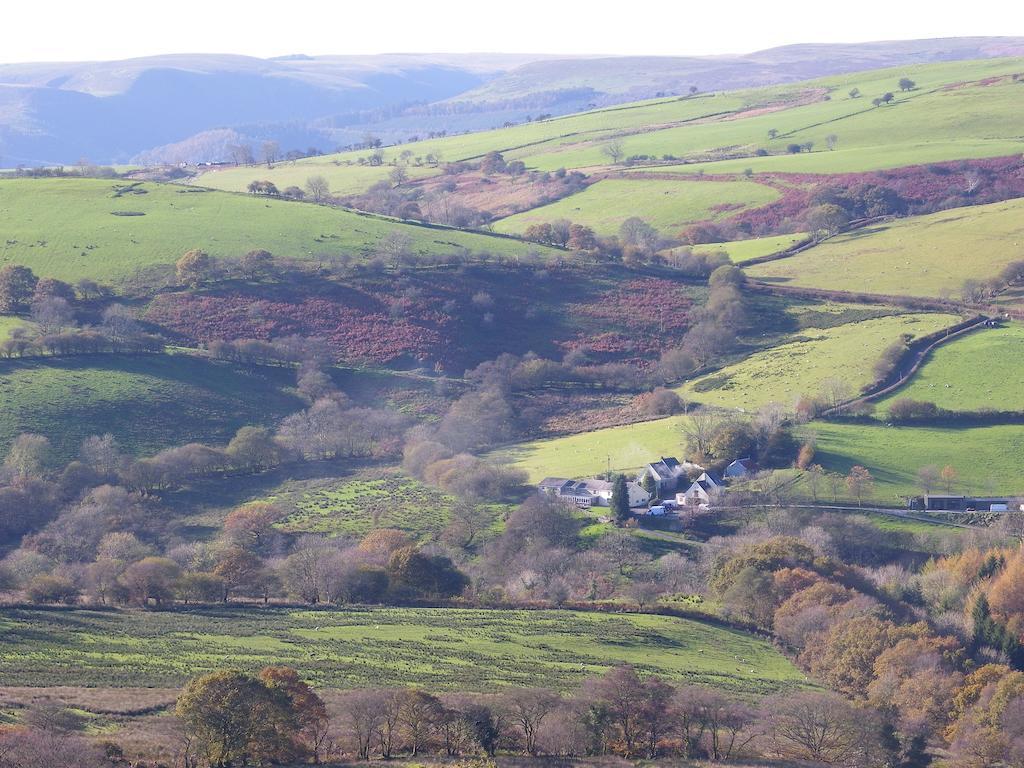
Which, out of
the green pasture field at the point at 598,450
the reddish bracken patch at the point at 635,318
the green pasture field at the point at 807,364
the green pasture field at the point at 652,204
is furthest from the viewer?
the green pasture field at the point at 652,204

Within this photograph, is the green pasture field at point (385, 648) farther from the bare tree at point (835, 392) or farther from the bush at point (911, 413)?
the bare tree at point (835, 392)

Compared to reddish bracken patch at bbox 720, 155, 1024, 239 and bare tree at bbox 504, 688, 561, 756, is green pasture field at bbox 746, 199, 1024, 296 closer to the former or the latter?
reddish bracken patch at bbox 720, 155, 1024, 239

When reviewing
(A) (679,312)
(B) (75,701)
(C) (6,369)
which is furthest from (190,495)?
(A) (679,312)

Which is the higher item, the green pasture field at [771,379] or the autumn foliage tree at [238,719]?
the autumn foliage tree at [238,719]

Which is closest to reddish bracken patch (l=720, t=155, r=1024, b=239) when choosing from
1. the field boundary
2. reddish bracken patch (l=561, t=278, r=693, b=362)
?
reddish bracken patch (l=561, t=278, r=693, b=362)

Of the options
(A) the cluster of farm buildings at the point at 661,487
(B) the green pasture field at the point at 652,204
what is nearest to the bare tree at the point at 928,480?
(A) the cluster of farm buildings at the point at 661,487

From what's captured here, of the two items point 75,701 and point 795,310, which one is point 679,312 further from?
point 75,701
